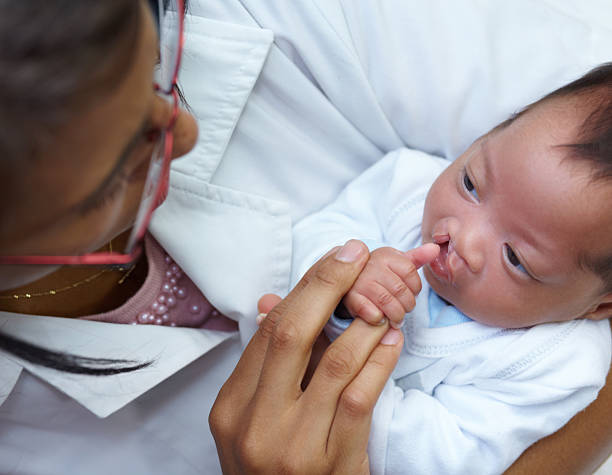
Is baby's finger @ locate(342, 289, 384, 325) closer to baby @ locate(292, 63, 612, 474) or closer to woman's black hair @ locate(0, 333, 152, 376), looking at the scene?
baby @ locate(292, 63, 612, 474)

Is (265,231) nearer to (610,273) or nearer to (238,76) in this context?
(238,76)

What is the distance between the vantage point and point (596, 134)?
2.78 ft

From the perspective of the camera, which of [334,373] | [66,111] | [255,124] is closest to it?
[66,111]

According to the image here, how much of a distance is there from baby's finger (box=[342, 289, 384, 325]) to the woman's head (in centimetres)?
42

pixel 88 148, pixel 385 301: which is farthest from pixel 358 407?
pixel 88 148

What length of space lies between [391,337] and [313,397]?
0.17 metres

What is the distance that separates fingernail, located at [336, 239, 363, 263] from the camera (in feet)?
2.78

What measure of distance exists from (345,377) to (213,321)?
1.52ft

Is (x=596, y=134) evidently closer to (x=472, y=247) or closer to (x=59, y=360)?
(x=472, y=247)

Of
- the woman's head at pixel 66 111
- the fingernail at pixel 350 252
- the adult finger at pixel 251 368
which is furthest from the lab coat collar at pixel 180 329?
the woman's head at pixel 66 111

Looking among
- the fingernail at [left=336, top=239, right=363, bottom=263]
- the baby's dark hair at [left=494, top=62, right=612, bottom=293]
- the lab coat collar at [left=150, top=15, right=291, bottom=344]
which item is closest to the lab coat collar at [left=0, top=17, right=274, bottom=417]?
the lab coat collar at [left=150, top=15, right=291, bottom=344]

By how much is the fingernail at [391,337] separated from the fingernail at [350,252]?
0.14 metres

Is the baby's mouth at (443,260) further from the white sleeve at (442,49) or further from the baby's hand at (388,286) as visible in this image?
the white sleeve at (442,49)

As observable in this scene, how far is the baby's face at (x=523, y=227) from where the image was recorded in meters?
0.87
